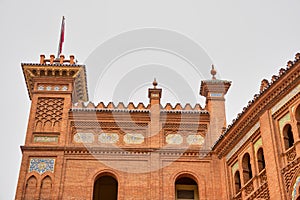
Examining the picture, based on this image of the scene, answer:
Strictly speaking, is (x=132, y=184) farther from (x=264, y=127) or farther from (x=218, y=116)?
(x=264, y=127)

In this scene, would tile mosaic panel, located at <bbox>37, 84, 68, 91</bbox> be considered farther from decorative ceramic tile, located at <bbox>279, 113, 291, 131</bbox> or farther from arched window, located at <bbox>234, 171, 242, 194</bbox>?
decorative ceramic tile, located at <bbox>279, 113, 291, 131</bbox>

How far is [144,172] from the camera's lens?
19719 mm

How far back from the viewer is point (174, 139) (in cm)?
2064

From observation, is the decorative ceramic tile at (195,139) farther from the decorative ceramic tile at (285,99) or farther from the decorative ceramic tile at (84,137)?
the decorative ceramic tile at (285,99)

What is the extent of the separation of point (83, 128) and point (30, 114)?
221cm

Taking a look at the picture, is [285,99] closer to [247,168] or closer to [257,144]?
[257,144]

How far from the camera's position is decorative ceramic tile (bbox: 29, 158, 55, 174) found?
19375 millimetres

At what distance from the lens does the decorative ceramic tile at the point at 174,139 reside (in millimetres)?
20547

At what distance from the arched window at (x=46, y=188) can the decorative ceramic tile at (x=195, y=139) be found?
5665 mm

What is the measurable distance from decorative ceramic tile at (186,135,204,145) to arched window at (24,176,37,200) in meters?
6.20

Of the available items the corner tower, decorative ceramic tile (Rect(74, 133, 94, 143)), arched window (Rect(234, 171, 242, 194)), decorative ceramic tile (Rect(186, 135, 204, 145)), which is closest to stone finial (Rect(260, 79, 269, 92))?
arched window (Rect(234, 171, 242, 194))

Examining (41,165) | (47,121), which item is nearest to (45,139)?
(47,121)

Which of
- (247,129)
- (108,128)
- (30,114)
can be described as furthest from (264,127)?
(30,114)

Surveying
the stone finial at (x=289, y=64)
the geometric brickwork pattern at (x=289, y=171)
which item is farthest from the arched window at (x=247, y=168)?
the stone finial at (x=289, y=64)
